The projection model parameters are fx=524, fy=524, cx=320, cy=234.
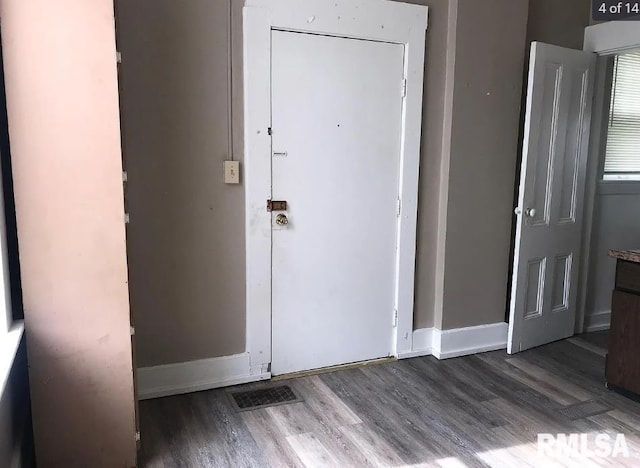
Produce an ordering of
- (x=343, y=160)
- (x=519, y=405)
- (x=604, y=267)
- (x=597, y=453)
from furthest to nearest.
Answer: (x=604, y=267), (x=343, y=160), (x=519, y=405), (x=597, y=453)

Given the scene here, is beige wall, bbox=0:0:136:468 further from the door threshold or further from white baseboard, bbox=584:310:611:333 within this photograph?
white baseboard, bbox=584:310:611:333

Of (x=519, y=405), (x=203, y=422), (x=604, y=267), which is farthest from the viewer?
(x=604, y=267)

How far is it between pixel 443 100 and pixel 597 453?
2.04 metres

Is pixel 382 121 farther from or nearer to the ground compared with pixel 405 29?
nearer to the ground

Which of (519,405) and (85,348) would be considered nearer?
(85,348)

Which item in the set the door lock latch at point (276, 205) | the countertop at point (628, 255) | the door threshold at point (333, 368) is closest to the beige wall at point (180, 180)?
the door lock latch at point (276, 205)

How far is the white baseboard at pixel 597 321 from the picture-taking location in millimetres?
3949

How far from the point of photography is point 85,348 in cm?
198

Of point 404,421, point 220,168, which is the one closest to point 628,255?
point 404,421

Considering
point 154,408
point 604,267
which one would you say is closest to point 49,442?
point 154,408

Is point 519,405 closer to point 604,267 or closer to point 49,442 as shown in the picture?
point 604,267

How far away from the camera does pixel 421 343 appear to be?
336cm

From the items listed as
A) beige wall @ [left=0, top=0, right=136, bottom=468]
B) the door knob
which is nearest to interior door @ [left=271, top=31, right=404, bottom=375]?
the door knob

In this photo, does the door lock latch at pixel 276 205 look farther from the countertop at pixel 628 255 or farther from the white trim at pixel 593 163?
the white trim at pixel 593 163
